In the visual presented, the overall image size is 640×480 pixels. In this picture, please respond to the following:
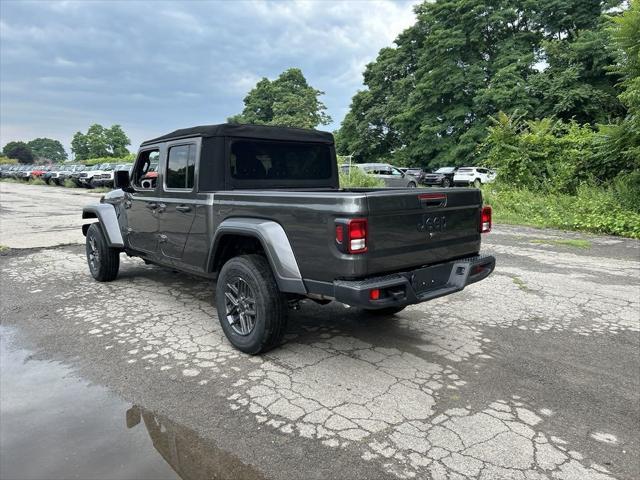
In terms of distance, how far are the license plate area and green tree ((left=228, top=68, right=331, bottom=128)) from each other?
50618mm

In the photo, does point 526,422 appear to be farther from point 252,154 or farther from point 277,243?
point 252,154

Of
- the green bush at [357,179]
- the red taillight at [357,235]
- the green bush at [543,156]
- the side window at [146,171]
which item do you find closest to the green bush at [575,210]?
the green bush at [543,156]

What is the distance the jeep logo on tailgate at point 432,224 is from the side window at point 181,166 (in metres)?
2.23

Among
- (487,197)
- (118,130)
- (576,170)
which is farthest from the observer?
(118,130)

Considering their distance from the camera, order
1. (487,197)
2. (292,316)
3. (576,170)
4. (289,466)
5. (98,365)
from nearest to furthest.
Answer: (289,466)
(98,365)
(292,316)
(576,170)
(487,197)

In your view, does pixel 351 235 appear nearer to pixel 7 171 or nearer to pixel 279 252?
pixel 279 252

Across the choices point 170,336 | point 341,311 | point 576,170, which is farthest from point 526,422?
point 576,170

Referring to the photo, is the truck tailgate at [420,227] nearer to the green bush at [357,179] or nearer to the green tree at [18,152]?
the green bush at [357,179]

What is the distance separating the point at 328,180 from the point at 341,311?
4.86 feet

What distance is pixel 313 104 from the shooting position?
5594 centimetres

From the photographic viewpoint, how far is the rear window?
173 inches

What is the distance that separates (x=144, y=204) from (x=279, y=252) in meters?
2.39

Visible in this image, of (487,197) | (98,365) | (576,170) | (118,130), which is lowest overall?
(98,365)

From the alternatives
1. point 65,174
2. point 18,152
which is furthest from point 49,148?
point 65,174
